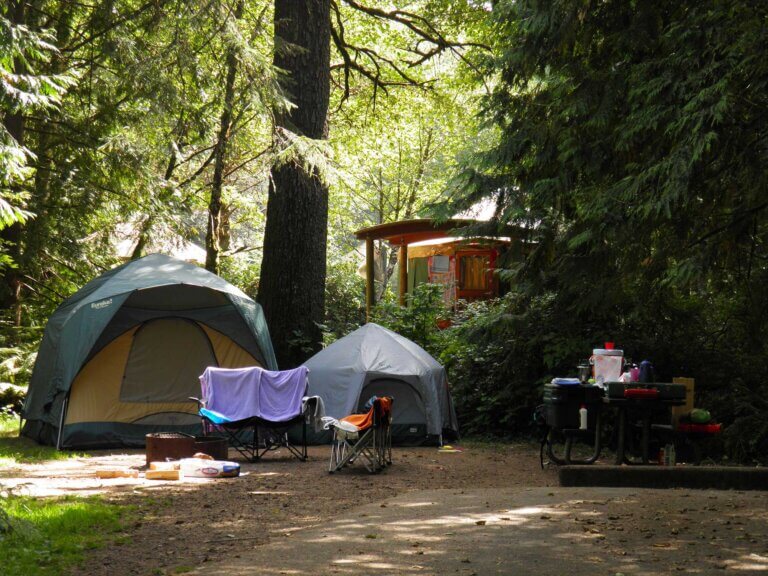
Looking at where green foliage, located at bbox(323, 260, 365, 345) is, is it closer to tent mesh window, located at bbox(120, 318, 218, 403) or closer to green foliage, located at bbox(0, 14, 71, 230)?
tent mesh window, located at bbox(120, 318, 218, 403)

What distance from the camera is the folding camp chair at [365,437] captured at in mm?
9219

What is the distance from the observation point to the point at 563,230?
450 inches

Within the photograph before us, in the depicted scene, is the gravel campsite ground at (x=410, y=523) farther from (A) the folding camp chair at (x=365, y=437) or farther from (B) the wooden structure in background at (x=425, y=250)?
(B) the wooden structure in background at (x=425, y=250)

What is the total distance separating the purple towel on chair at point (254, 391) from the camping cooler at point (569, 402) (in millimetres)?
2831

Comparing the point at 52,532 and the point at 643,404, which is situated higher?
the point at 643,404

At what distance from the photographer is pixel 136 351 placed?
11688 mm

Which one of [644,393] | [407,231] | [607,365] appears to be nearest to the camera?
[644,393]

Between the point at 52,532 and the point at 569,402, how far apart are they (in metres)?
4.91

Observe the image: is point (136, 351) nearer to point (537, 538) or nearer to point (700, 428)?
point (700, 428)

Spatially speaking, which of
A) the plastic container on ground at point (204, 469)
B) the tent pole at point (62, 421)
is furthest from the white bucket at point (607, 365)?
the tent pole at point (62, 421)

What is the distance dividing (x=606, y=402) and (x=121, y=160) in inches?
303

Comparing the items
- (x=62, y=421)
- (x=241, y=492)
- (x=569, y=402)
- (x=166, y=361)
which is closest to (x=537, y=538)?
(x=241, y=492)

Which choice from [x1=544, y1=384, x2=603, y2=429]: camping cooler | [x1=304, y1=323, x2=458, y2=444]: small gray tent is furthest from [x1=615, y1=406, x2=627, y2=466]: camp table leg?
[x1=304, y1=323, x2=458, y2=444]: small gray tent

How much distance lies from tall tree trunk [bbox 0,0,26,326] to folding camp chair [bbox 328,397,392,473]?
6.40 metres
